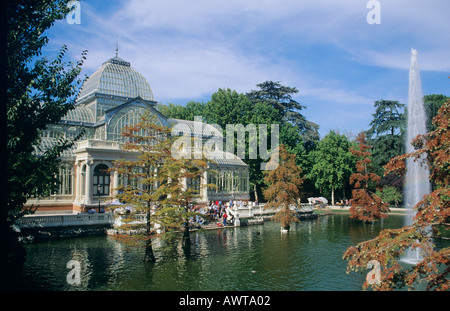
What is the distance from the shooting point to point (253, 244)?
22.1 m

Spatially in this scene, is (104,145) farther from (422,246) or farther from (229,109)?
(422,246)

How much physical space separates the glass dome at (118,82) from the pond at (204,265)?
2360 cm

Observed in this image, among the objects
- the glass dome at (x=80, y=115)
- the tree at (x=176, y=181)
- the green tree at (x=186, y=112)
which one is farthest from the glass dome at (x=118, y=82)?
the tree at (x=176, y=181)

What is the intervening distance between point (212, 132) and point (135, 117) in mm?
13589

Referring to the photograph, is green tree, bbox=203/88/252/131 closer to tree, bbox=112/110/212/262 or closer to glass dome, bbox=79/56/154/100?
glass dome, bbox=79/56/154/100

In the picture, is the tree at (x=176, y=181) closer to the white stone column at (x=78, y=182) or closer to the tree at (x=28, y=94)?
the tree at (x=28, y=94)

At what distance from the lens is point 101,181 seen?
1319 inches

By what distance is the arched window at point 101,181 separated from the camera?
33156 mm

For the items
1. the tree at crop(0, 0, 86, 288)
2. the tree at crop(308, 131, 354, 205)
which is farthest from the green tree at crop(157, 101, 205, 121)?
the tree at crop(0, 0, 86, 288)

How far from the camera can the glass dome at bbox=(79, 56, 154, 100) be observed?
4150cm

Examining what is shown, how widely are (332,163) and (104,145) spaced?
33536 mm

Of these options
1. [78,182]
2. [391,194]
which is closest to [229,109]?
[78,182]

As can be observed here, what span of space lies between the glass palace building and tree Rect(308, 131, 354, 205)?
1330cm
